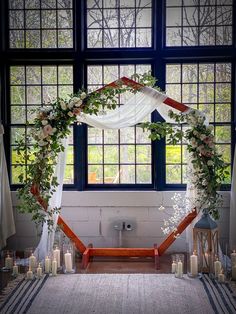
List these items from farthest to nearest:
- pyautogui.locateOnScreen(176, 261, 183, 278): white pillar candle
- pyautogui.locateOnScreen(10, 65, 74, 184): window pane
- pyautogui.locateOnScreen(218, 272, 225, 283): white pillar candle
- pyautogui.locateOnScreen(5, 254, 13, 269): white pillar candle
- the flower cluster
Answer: pyautogui.locateOnScreen(10, 65, 74, 184): window pane → the flower cluster → pyautogui.locateOnScreen(5, 254, 13, 269): white pillar candle → pyautogui.locateOnScreen(176, 261, 183, 278): white pillar candle → pyautogui.locateOnScreen(218, 272, 225, 283): white pillar candle

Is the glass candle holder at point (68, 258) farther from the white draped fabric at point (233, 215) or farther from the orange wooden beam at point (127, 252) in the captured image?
the white draped fabric at point (233, 215)

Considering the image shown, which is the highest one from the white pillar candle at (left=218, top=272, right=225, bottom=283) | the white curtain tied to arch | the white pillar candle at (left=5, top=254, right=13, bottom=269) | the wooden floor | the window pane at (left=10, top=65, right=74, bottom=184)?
the window pane at (left=10, top=65, right=74, bottom=184)

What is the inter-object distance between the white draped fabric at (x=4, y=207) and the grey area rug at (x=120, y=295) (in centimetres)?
92

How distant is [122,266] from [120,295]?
0.84 metres

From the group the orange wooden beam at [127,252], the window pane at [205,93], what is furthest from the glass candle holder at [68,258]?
the window pane at [205,93]

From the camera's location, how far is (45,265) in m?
4.54

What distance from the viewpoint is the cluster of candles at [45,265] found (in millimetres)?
4438

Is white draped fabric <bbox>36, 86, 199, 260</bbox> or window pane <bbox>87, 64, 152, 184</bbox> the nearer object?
white draped fabric <bbox>36, 86, 199, 260</bbox>

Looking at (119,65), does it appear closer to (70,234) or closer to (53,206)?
(53,206)

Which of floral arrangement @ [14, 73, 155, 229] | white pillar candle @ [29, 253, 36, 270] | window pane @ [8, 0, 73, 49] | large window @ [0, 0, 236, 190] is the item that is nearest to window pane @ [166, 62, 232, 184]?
large window @ [0, 0, 236, 190]

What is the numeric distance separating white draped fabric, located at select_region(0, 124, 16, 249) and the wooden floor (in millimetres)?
552

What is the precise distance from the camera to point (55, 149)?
180 inches

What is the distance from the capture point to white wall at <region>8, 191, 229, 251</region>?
533 centimetres

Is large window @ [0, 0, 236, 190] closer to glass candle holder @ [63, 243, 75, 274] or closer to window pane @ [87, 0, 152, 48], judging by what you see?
window pane @ [87, 0, 152, 48]
